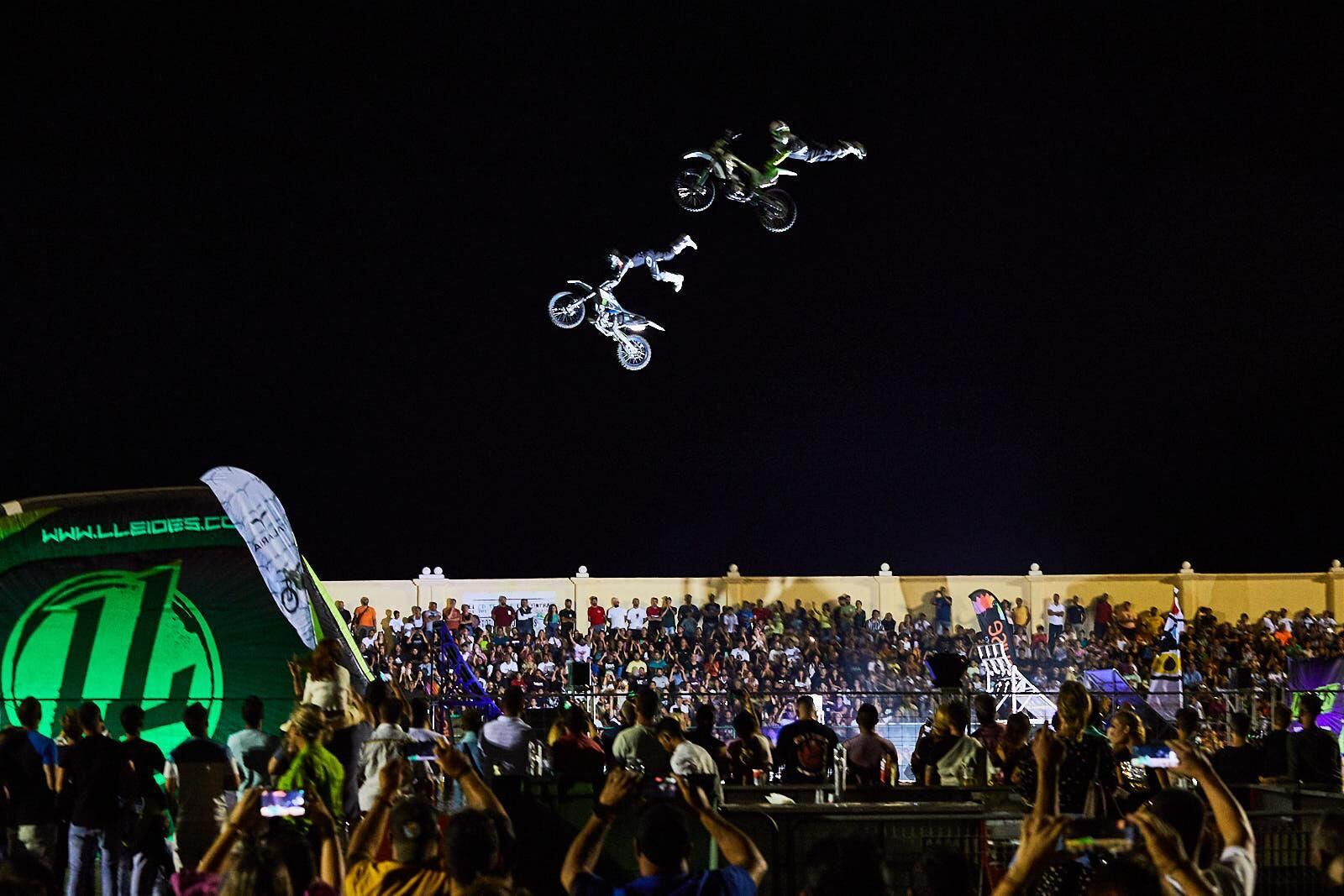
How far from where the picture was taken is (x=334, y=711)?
29.2ft

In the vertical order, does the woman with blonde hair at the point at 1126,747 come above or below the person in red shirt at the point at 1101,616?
below

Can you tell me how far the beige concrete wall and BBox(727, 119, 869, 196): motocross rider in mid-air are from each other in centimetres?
1317

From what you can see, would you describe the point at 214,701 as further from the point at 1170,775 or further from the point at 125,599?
the point at 1170,775

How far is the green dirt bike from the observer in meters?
22.5

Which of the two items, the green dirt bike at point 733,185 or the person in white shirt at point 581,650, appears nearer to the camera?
the green dirt bike at point 733,185

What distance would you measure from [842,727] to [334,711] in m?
10.9

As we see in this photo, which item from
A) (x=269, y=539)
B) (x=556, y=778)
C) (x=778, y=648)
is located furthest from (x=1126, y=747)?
(x=778, y=648)

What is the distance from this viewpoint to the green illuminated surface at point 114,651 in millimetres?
14531

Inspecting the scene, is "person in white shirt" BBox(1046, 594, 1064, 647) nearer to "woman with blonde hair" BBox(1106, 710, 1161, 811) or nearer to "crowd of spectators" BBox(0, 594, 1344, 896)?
"crowd of spectators" BBox(0, 594, 1344, 896)

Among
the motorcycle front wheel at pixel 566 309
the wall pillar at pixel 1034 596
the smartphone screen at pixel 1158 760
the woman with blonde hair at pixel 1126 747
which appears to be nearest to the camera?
the smartphone screen at pixel 1158 760

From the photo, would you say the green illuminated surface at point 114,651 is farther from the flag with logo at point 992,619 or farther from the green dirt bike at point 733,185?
the flag with logo at point 992,619

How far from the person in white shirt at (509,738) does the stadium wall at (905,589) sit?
24703mm

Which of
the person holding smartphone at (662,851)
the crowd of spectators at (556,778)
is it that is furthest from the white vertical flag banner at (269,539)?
the person holding smartphone at (662,851)

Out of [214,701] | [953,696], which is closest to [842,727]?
[953,696]
